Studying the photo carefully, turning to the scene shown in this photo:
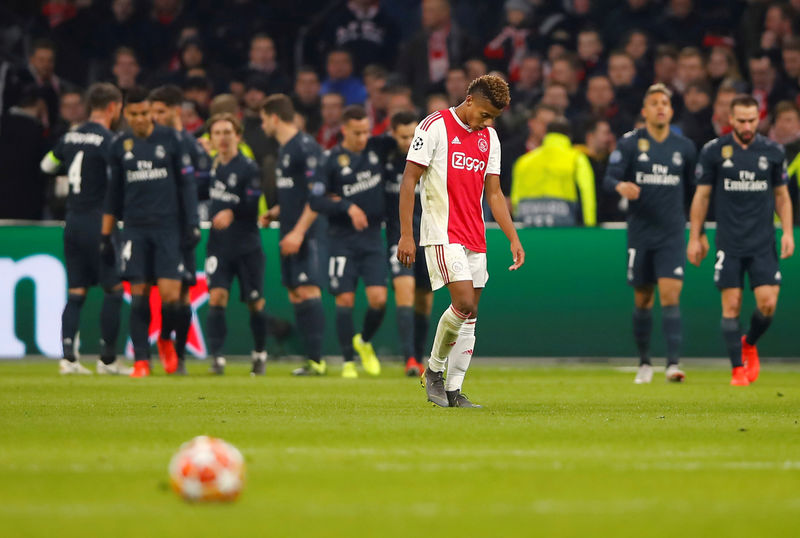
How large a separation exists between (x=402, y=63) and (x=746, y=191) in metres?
7.96

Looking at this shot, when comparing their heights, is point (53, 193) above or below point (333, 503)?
above

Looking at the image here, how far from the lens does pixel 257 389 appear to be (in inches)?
439

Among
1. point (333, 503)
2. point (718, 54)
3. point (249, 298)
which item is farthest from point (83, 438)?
point (718, 54)

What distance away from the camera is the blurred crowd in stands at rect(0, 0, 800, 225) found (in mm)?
16875

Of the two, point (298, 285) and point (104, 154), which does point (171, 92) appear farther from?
point (298, 285)

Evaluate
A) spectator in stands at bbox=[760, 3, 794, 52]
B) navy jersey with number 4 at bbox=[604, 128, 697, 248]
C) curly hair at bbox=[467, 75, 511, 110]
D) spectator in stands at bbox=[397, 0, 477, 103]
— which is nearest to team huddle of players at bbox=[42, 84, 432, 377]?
navy jersey with number 4 at bbox=[604, 128, 697, 248]

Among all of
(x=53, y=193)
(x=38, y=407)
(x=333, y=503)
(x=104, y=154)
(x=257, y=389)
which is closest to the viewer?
(x=333, y=503)

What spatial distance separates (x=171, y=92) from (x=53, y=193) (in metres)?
4.68

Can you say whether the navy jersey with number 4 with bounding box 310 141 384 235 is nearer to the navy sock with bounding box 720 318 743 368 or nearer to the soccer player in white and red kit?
the navy sock with bounding box 720 318 743 368

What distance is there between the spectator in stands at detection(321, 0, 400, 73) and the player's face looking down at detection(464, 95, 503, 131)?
1100 cm

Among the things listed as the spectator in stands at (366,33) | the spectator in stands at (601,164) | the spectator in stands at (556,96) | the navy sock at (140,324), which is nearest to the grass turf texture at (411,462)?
the navy sock at (140,324)

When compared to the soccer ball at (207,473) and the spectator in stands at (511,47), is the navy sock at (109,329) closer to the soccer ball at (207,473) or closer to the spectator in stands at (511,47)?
the spectator in stands at (511,47)

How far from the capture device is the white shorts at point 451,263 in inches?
350

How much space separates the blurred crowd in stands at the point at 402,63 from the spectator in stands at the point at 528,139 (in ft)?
0.08
